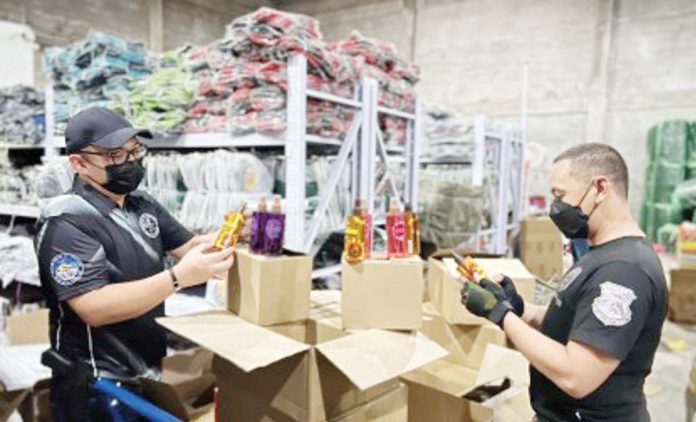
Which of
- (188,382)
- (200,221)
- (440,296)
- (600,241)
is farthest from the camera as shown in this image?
(200,221)

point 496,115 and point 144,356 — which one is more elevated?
point 496,115

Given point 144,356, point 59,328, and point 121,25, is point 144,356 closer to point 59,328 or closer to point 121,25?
point 59,328

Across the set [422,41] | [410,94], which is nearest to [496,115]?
[422,41]

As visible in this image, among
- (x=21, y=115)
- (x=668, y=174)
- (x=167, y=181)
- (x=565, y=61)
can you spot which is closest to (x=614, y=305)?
(x=167, y=181)

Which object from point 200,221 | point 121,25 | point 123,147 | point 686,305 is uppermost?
point 121,25

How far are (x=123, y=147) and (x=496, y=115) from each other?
8432mm

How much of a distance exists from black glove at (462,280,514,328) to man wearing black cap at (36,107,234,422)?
806 mm

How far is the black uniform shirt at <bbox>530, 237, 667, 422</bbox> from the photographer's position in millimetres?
A: 1229

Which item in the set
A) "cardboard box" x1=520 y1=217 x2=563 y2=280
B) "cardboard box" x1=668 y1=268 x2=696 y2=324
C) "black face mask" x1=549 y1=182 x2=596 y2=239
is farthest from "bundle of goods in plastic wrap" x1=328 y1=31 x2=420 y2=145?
"cardboard box" x1=668 y1=268 x2=696 y2=324

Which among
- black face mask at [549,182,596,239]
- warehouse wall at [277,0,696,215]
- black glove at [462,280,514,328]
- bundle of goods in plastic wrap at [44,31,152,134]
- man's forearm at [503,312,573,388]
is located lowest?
man's forearm at [503,312,573,388]

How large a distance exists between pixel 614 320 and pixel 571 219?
0.32 m

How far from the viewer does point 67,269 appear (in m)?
1.57

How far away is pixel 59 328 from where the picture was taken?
1.74 metres

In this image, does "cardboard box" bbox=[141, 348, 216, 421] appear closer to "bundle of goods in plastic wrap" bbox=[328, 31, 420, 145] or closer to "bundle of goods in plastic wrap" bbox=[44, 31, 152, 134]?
"bundle of goods in plastic wrap" bbox=[328, 31, 420, 145]
